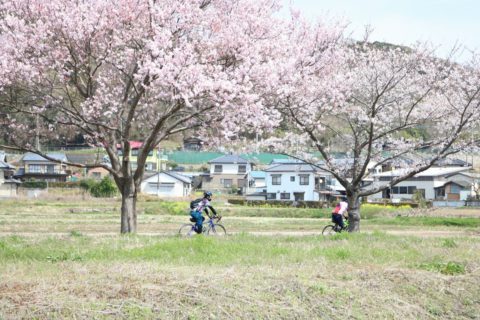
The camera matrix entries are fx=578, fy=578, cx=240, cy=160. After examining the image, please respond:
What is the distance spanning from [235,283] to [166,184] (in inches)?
2710

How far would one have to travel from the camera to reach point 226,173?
285ft

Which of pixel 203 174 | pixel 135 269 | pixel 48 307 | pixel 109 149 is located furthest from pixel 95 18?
pixel 203 174

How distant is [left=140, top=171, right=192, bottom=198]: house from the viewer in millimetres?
75688

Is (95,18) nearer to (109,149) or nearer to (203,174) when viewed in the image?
(109,149)

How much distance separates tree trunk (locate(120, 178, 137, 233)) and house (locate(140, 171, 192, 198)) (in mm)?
57725

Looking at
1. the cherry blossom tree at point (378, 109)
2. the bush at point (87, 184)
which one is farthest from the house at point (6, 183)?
the cherry blossom tree at point (378, 109)

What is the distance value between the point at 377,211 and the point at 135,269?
136 ft

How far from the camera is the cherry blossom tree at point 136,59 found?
14.1 metres

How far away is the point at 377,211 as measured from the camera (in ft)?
157

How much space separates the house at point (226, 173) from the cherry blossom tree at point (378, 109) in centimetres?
6318

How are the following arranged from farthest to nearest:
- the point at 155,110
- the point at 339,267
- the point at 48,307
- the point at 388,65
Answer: the point at 388,65
the point at 155,110
the point at 339,267
the point at 48,307

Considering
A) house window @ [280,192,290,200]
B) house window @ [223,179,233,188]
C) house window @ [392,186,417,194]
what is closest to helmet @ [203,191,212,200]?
Result: house window @ [280,192,290,200]

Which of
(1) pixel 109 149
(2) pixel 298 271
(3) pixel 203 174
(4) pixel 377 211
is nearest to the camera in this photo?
(2) pixel 298 271

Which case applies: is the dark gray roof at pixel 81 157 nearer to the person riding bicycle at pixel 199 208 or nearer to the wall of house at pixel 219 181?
the wall of house at pixel 219 181
